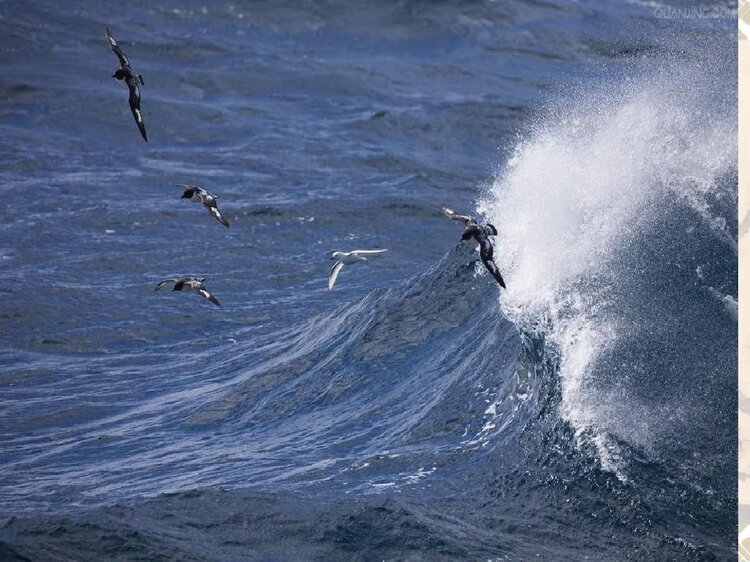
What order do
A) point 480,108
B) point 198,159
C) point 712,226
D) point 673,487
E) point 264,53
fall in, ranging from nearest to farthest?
point 673,487 → point 712,226 → point 198,159 → point 480,108 → point 264,53

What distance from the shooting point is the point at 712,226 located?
49.2 feet

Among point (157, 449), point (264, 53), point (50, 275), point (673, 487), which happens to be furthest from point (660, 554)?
point (264, 53)

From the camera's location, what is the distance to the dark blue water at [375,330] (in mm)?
12289

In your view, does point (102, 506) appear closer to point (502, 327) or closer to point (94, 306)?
point (502, 327)

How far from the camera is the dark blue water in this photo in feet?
40.3

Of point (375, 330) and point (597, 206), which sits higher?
point (597, 206)

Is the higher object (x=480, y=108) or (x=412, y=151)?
(x=480, y=108)

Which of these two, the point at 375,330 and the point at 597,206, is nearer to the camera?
the point at 597,206

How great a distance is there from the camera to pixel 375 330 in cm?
1811

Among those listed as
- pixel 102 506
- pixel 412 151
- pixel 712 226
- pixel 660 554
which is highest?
pixel 412 151

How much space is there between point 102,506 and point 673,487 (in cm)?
583

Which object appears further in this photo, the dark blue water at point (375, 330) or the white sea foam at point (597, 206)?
the white sea foam at point (597, 206)

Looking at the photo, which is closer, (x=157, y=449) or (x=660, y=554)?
(x=660, y=554)

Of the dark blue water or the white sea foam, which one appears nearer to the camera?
the dark blue water
